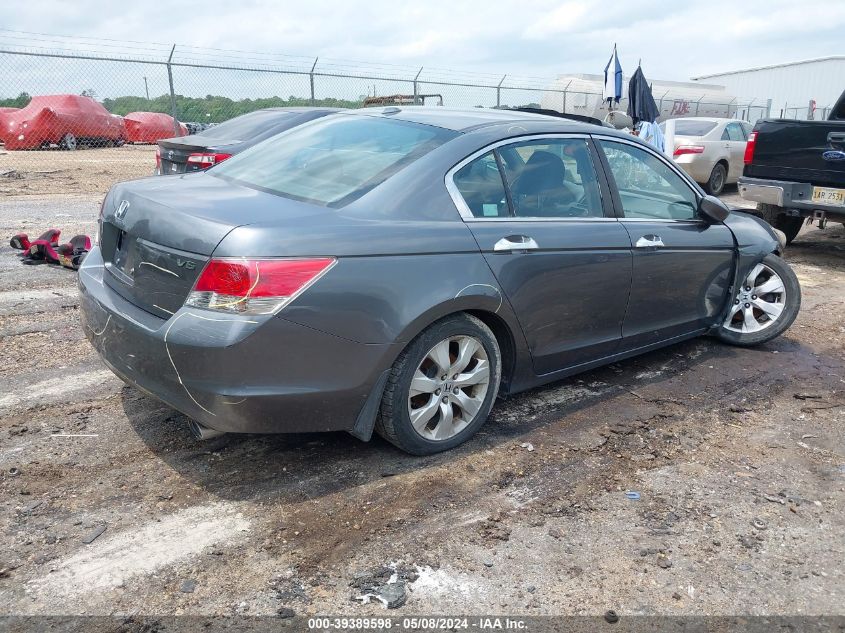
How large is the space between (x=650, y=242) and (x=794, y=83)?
5363cm

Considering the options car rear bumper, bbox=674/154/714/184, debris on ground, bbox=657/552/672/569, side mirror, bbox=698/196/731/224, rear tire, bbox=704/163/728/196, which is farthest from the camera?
rear tire, bbox=704/163/728/196

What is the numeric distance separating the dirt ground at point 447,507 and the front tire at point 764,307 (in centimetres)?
76

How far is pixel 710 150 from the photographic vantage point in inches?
553

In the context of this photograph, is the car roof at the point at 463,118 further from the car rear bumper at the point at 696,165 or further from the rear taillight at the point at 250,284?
the car rear bumper at the point at 696,165

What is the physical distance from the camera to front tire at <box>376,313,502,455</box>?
3.26 m

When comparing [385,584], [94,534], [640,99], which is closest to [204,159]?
[94,534]

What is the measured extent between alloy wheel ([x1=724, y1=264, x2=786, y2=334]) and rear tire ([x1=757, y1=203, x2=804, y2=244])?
4309 millimetres

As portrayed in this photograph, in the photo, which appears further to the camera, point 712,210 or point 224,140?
point 224,140

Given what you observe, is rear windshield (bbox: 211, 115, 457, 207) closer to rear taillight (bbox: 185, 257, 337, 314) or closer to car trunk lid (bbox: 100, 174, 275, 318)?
car trunk lid (bbox: 100, 174, 275, 318)

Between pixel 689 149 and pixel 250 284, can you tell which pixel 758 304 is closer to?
pixel 250 284

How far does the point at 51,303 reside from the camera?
18.7ft

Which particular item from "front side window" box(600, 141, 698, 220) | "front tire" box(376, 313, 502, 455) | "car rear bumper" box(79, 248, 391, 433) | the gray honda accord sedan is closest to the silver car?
"front side window" box(600, 141, 698, 220)

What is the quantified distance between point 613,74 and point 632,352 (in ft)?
39.5

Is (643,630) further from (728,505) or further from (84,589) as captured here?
(84,589)
